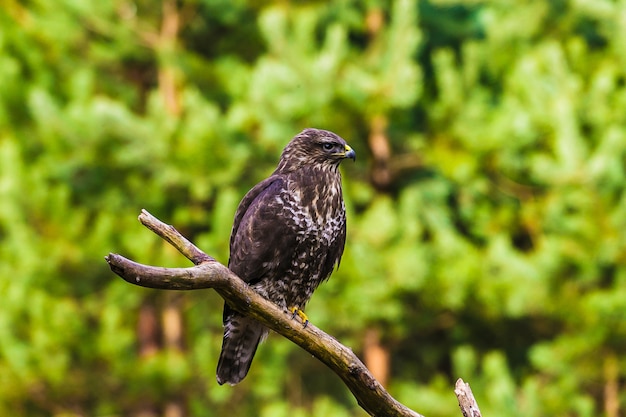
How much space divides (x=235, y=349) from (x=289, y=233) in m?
0.65

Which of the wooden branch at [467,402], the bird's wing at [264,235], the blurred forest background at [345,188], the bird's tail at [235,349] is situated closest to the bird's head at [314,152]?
the bird's wing at [264,235]

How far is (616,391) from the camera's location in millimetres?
10172

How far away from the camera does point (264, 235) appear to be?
414 cm

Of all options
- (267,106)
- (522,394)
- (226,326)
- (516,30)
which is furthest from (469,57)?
(226,326)

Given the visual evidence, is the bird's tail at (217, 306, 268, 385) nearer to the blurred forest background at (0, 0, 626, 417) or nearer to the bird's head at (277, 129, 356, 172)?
the bird's head at (277, 129, 356, 172)

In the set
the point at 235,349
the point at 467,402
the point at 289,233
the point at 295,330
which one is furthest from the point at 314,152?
the point at 467,402

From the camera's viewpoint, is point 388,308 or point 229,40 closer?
point 388,308

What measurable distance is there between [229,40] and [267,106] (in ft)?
9.91

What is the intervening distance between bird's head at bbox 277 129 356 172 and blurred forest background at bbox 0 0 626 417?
463 centimetres

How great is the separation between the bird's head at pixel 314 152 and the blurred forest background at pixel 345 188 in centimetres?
463

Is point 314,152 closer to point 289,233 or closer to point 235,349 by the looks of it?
point 289,233

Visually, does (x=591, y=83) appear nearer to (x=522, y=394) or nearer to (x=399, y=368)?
(x=522, y=394)

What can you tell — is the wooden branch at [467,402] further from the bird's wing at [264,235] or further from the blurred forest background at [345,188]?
the blurred forest background at [345,188]

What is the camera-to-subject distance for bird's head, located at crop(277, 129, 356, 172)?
4406 millimetres
